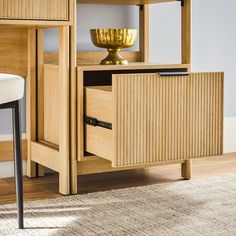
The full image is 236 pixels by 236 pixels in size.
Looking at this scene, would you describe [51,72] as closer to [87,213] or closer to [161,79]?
[161,79]

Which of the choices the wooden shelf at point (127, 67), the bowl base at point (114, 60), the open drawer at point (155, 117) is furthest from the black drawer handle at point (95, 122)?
the bowl base at point (114, 60)

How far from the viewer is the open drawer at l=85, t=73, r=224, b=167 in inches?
74.3

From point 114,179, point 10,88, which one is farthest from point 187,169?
point 10,88

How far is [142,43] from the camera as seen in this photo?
2.57 meters

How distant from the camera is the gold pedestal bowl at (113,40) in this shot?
2.22 m

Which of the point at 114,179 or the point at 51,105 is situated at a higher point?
the point at 51,105

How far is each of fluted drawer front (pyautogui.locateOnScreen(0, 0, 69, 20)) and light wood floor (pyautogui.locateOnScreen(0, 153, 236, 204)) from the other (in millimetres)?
581

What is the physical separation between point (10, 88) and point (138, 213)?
1.77 feet

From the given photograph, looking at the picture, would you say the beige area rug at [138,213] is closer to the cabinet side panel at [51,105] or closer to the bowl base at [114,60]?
the cabinet side panel at [51,105]

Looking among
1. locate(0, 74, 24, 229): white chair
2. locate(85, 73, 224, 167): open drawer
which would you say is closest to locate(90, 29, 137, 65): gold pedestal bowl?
locate(85, 73, 224, 167): open drawer

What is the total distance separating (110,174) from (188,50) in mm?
571

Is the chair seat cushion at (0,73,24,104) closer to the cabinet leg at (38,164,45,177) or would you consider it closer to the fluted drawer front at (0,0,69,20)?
the fluted drawer front at (0,0,69,20)

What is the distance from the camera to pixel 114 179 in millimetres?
2314

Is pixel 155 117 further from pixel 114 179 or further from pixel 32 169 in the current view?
pixel 32 169
